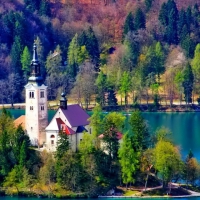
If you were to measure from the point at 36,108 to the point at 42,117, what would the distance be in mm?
972

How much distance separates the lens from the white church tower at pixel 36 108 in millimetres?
84750

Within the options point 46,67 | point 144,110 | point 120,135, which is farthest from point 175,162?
point 46,67

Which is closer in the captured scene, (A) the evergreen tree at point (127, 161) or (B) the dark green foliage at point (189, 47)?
(A) the evergreen tree at point (127, 161)

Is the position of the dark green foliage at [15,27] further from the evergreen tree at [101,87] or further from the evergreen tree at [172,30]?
the evergreen tree at [172,30]

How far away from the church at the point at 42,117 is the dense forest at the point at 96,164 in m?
2.10

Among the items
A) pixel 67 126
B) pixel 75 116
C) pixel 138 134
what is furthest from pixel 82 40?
pixel 138 134

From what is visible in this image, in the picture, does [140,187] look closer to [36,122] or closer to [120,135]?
[120,135]

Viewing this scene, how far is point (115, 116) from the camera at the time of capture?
8200 cm

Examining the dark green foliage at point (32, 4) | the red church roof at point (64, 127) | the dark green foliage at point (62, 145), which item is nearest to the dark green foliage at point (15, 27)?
the dark green foliage at point (32, 4)

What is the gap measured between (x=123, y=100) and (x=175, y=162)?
2099 inches

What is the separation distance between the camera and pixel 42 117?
280 feet

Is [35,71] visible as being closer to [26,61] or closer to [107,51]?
[26,61]

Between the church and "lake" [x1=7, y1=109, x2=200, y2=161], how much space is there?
37.0 ft

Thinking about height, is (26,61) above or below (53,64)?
above
